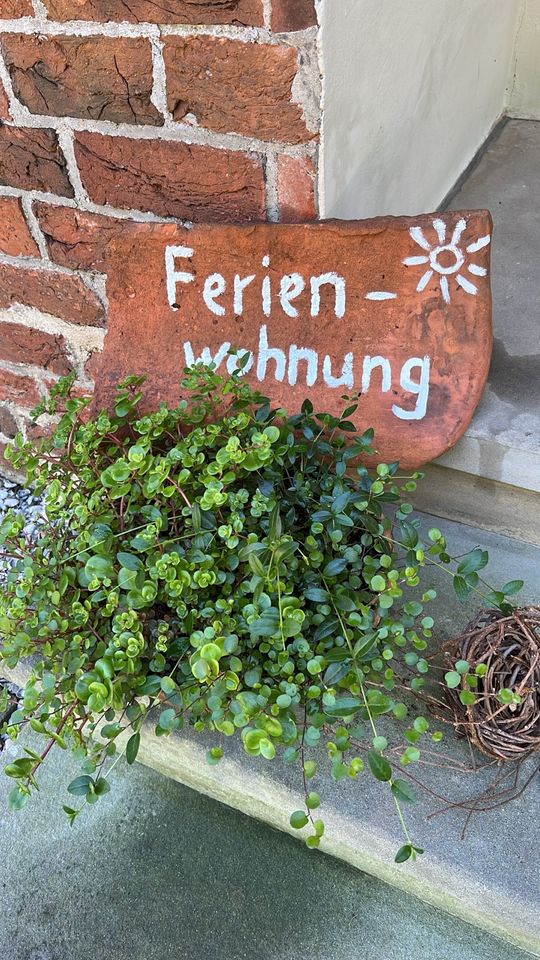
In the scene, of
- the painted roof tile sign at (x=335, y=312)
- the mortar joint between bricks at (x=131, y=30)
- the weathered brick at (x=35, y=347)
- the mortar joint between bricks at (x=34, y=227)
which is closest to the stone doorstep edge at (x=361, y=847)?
the painted roof tile sign at (x=335, y=312)

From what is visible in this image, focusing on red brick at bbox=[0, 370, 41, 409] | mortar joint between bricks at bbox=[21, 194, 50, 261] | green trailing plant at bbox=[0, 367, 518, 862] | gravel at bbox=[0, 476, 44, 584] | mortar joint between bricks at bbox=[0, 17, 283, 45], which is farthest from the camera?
gravel at bbox=[0, 476, 44, 584]

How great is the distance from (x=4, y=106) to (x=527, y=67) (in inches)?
62.4

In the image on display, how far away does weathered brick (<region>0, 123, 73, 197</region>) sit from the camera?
1229 millimetres

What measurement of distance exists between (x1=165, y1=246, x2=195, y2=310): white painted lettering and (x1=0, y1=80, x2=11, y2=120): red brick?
359mm

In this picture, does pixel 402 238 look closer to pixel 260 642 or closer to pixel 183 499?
pixel 183 499

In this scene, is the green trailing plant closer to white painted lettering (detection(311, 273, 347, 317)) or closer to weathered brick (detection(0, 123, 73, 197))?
white painted lettering (detection(311, 273, 347, 317))

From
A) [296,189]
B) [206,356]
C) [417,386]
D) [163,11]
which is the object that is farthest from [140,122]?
[417,386]

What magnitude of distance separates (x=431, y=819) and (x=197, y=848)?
448 millimetres

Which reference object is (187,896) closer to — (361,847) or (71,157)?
(361,847)

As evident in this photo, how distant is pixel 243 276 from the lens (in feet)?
3.88

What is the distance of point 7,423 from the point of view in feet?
5.66

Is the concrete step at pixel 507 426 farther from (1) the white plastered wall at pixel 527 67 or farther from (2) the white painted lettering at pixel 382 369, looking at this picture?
(1) the white plastered wall at pixel 527 67

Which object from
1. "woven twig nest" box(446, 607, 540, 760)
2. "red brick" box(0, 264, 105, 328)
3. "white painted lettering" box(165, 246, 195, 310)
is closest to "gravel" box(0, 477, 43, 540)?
"red brick" box(0, 264, 105, 328)

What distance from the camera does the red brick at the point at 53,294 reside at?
138cm
